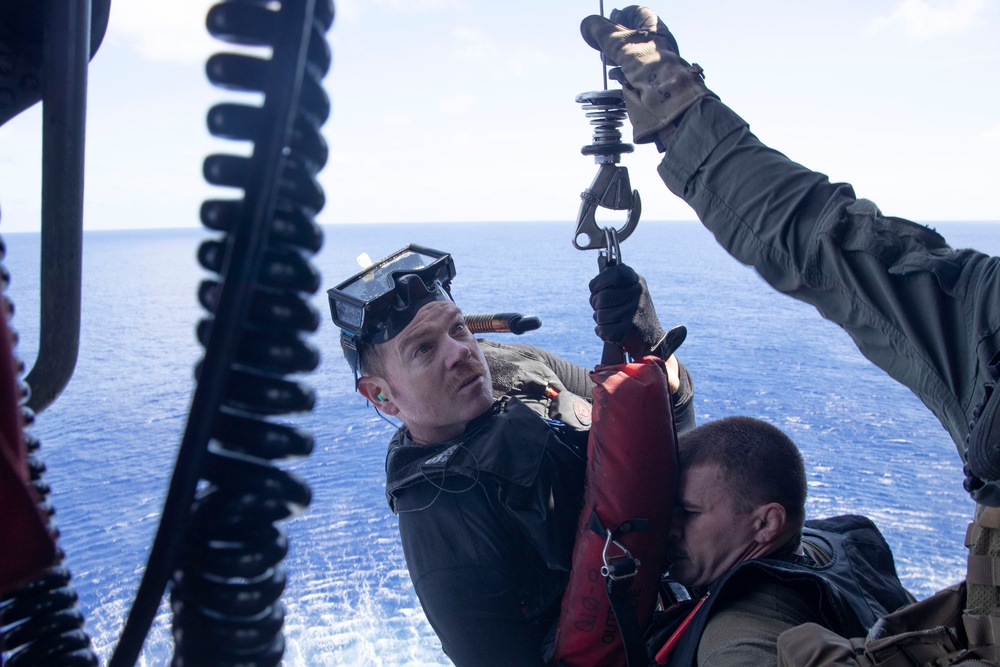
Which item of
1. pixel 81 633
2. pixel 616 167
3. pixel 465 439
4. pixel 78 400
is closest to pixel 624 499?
pixel 465 439

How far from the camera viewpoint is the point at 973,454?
84cm

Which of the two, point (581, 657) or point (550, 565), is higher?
point (550, 565)

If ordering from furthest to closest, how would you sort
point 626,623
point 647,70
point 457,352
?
point 457,352 → point 626,623 → point 647,70

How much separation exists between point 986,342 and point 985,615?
0.32 metres

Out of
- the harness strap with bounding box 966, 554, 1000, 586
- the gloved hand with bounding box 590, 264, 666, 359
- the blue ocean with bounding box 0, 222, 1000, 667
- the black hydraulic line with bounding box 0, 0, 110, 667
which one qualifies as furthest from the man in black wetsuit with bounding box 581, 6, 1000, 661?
the blue ocean with bounding box 0, 222, 1000, 667

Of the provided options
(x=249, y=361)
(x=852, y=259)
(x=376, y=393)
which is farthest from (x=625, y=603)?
(x=249, y=361)

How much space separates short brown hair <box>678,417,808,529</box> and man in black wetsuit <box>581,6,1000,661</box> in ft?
1.47

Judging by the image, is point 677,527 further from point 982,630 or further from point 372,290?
point 372,290

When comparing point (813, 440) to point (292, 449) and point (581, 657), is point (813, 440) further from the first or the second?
point (292, 449)

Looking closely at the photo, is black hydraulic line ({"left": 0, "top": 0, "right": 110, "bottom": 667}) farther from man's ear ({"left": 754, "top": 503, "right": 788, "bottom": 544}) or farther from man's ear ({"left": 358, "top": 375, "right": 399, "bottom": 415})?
man's ear ({"left": 358, "top": 375, "right": 399, "bottom": 415})

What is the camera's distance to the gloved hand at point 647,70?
1217mm

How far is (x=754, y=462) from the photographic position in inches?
59.9

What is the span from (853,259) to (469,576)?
100 cm

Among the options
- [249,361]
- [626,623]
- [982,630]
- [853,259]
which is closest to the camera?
[249,361]
